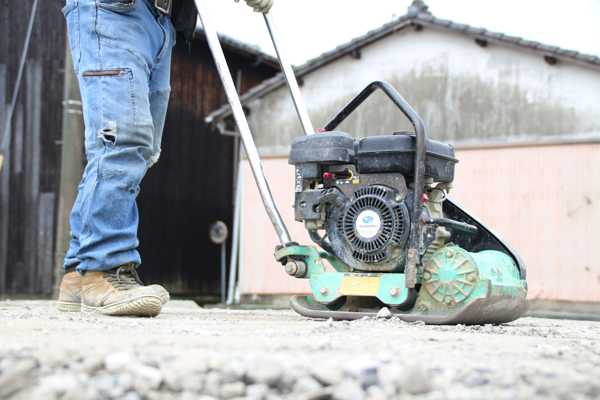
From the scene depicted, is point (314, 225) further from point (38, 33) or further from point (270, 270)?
point (38, 33)

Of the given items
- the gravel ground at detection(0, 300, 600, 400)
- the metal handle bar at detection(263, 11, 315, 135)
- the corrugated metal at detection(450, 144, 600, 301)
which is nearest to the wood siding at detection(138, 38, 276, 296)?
the corrugated metal at detection(450, 144, 600, 301)

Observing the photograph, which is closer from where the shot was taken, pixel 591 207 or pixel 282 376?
pixel 282 376

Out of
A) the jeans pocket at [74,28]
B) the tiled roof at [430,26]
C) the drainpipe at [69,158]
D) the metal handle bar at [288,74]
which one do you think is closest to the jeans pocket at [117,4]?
the jeans pocket at [74,28]

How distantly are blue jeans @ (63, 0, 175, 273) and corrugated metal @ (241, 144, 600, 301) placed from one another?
6.07 m

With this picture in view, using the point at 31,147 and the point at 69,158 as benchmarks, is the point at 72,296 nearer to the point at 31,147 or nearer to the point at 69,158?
the point at 69,158

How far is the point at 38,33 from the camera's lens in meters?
9.17

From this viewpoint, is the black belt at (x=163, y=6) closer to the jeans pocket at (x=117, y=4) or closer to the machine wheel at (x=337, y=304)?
the jeans pocket at (x=117, y=4)

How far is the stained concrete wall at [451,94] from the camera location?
7980 millimetres

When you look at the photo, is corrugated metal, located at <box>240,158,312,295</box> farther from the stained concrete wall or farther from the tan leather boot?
the tan leather boot

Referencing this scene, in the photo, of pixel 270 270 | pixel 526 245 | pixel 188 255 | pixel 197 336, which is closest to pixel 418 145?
pixel 197 336

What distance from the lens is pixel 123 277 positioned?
9.46 ft

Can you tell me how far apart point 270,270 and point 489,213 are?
131 inches

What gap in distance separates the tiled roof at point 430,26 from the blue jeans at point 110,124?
630 centimetres

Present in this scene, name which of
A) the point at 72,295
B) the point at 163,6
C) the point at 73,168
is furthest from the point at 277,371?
the point at 73,168
